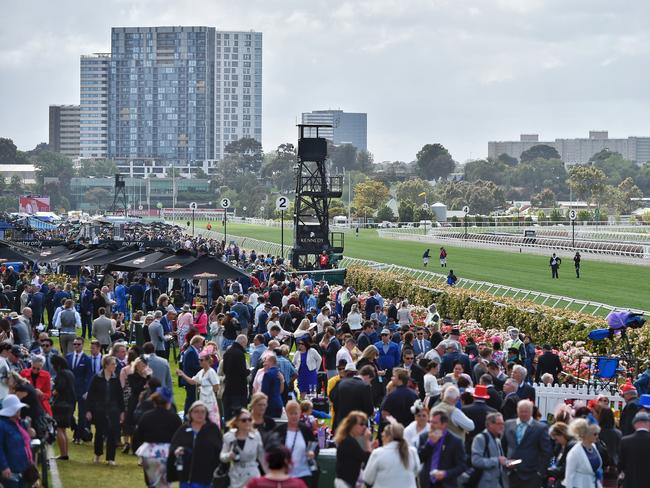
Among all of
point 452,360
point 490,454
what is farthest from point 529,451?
point 452,360

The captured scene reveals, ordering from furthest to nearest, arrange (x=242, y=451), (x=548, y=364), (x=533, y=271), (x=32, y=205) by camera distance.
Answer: (x=32, y=205) < (x=533, y=271) < (x=548, y=364) < (x=242, y=451)

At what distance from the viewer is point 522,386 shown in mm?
14016

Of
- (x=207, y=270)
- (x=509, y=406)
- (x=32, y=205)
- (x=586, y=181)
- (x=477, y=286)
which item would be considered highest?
(x=586, y=181)

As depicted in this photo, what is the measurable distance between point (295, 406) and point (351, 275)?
32.5 m

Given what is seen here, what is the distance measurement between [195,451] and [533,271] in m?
46.3

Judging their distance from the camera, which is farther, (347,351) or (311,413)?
(347,351)

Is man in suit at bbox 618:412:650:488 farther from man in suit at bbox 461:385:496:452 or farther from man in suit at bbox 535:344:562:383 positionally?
man in suit at bbox 535:344:562:383

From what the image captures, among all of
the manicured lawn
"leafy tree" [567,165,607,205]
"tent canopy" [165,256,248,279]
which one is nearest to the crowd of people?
"tent canopy" [165,256,248,279]

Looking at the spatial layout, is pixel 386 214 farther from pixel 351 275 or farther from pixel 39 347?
pixel 39 347

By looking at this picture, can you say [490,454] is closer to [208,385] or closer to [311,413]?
[311,413]

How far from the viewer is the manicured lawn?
44.6 metres

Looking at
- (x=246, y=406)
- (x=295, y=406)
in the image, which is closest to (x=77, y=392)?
(x=246, y=406)

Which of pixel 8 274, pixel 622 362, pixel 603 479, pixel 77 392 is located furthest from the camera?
pixel 8 274

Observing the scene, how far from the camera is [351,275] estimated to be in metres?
43.6
